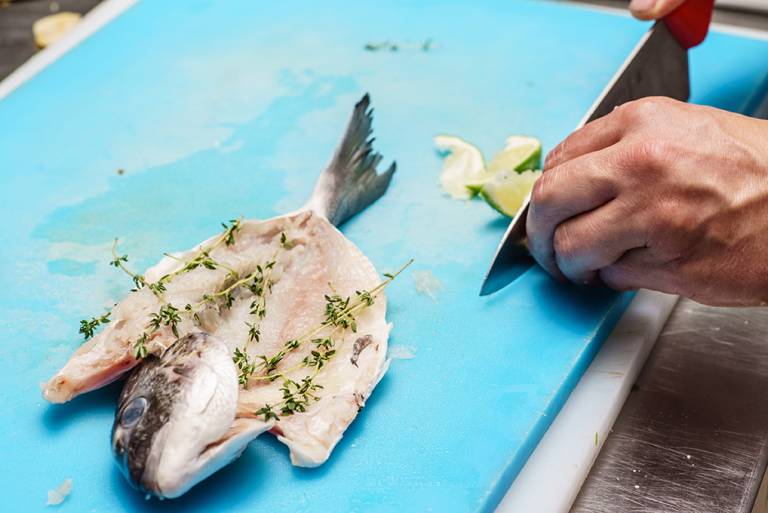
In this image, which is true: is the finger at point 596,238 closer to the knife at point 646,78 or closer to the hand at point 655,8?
the knife at point 646,78

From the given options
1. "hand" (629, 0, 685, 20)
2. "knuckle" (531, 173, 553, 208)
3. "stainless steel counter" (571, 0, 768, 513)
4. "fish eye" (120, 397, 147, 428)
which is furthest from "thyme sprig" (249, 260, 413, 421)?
"hand" (629, 0, 685, 20)

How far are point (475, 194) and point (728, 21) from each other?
1915mm

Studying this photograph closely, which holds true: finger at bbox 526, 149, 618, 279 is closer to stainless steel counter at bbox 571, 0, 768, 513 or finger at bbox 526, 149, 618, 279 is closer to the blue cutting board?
the blue cutting board

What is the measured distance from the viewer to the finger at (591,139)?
2.44 metres

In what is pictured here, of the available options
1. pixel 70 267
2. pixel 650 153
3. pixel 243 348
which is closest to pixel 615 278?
pixel 650 153

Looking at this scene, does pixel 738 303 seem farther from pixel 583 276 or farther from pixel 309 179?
pixel 309 179

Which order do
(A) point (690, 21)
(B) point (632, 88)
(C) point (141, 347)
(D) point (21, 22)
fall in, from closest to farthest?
(C) point (141, 347) < (B) point (632, 88) < (A) point (690, 21) < (D) point (21, 22)

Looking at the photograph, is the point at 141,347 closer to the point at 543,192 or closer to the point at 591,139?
the point at 543,192

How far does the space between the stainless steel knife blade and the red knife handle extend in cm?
3

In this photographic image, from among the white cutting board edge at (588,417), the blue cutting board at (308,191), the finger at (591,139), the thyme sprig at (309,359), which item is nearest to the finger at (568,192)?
the finger at (591,139)

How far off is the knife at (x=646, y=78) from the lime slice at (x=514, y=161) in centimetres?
29

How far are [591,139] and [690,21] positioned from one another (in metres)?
1.05

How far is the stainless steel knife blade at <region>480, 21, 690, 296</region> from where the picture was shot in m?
2.61

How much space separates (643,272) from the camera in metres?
2.41
